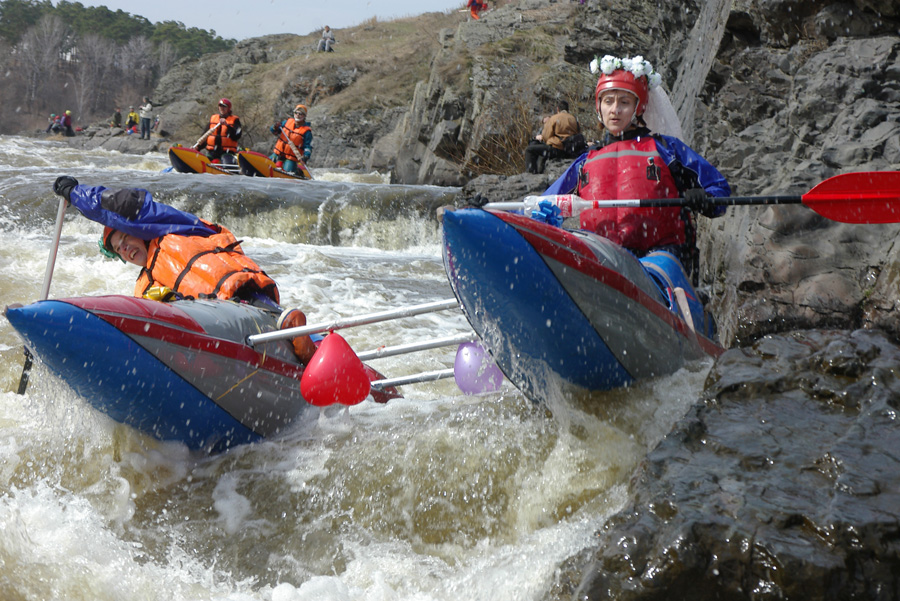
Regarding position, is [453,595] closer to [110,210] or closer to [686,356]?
[686,356]

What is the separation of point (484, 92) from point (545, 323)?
1324 centimetres

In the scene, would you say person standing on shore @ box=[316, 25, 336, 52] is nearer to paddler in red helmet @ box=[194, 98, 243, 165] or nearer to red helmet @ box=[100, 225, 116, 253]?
paddler in red helmet @ box=[194, 98, 243, 165]

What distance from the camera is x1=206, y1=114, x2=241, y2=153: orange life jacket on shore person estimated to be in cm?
1492

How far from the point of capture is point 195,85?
3769cm

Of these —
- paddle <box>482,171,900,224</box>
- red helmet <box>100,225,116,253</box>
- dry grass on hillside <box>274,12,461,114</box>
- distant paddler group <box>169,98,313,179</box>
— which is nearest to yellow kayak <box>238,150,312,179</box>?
distant paddler group <box>169,98,313,179</box>

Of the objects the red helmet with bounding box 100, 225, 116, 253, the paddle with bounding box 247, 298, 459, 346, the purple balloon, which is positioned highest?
the red helmet with bounding box 100, 225, 116, 253

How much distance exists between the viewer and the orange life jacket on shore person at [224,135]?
14922 mm

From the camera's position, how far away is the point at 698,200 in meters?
3.29

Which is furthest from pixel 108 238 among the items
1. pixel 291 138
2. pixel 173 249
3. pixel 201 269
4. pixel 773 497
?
pixel 291 138

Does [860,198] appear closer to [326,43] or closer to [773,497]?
[773,497]

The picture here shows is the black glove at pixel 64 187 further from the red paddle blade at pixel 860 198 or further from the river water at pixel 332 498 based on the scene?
the red paddle blade at pixel 860 198

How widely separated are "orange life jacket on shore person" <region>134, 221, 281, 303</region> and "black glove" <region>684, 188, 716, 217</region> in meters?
2.03

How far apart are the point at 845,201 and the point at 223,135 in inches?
536

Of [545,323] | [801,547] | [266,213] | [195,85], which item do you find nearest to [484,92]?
[266,213]
